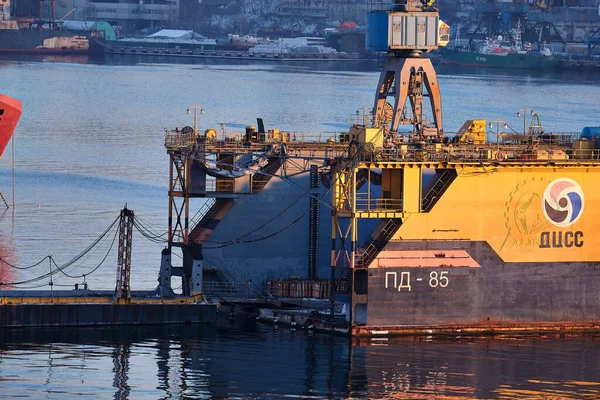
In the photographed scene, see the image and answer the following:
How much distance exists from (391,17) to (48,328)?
1991cm

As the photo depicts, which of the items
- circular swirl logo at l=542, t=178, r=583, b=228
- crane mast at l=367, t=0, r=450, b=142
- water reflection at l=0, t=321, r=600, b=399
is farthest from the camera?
crane mast at l=367, t=0, r=450, b=142

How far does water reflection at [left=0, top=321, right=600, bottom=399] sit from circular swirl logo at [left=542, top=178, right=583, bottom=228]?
13.9ft

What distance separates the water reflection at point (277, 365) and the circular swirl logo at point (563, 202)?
13.9 ft

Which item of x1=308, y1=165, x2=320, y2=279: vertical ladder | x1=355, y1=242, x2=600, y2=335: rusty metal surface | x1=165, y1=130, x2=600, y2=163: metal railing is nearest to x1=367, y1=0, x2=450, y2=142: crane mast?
x1=165, y1=130, x2=600, y2=163: metal railing

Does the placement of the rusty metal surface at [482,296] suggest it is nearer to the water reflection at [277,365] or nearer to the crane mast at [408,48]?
the water reflection at [277,365]

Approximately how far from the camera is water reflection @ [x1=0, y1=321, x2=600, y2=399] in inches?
1929

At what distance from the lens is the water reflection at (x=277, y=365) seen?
49.0 meters

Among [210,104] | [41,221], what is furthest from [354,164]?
[210,104]

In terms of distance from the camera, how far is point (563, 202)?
56.3m

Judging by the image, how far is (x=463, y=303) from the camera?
55.2 meters

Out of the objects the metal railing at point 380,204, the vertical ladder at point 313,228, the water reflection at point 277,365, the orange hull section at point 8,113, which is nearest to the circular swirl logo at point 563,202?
the water reflection at point 277,365

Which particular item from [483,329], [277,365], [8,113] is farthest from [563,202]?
[8,113]

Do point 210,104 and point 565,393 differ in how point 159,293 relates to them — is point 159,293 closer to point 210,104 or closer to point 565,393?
point 565,393

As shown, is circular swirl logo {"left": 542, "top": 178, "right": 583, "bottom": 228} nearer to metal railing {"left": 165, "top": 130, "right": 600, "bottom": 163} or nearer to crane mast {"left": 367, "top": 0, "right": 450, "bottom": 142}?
metal railing {"left": 165, "top": 130, "right": 600, "bottom": 163}
